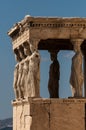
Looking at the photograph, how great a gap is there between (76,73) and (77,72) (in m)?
0.05

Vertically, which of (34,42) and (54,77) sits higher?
(34,42)

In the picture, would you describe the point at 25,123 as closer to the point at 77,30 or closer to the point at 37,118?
the point at 37,118

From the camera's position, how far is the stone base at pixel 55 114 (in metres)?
22.8

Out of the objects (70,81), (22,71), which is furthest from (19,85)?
(70,81)

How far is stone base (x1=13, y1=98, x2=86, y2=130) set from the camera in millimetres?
22819

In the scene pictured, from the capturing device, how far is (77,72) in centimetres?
2338

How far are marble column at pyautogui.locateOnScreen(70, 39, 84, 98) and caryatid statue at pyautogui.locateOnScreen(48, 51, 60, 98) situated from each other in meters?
3.07

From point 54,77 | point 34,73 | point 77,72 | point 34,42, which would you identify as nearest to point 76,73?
point 77,72

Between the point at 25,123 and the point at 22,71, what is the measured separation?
2.11 meters

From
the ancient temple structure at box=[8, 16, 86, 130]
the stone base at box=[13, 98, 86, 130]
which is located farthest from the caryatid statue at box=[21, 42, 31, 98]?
the stone base at box=[13, 98, 86, 130]

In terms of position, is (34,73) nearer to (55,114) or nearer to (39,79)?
(39,79)

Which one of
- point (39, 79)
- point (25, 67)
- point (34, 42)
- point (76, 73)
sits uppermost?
point (34, 42)

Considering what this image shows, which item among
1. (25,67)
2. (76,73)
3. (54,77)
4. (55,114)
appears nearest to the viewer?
(55,114)

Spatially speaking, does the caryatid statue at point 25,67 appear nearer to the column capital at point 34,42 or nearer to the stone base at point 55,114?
the column capital at point 34,42
